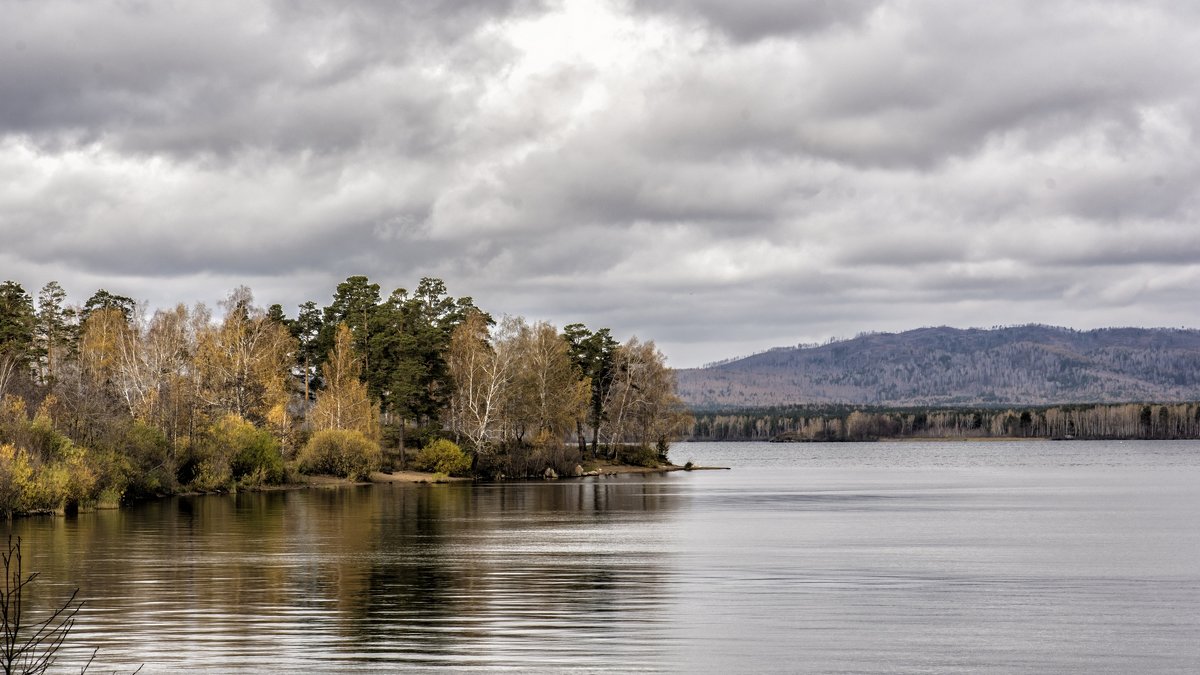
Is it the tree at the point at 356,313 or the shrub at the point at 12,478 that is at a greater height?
the tree at the point at 356,313

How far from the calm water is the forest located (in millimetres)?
12706

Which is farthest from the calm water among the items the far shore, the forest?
the far shore

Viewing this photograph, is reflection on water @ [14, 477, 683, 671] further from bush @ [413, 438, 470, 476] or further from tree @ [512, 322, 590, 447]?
tree @ [512, 322, 590, 447]

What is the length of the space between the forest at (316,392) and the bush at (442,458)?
124 millimetres

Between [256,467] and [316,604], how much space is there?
62917 millimetres

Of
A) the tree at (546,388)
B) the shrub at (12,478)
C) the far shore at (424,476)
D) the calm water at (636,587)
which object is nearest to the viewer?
the calm water at (636,587)

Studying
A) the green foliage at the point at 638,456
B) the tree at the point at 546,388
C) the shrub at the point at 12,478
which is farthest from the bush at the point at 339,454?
the green foliage at the point at 638,456

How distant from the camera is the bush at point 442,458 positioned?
108 metres

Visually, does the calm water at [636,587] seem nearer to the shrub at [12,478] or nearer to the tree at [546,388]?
the shrub at [12,478]

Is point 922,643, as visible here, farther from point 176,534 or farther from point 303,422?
point 303,422

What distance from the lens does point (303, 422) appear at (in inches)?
4368

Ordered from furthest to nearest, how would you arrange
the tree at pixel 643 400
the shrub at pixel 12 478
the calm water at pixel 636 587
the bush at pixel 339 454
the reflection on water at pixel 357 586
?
the tree at pixel 643 400, the bush at pixel 339 454, the shrub at pixel 12 478, the reflection on water at pixel 357 586, the calm water at pixel 636 587

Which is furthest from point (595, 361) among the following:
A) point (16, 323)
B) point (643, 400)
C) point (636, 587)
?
point (636, 587)

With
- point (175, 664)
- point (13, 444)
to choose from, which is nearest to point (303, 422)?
point (13, 444)
